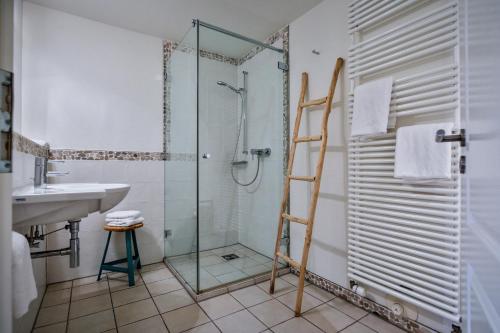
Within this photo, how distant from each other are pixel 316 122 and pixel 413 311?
4.72 ft

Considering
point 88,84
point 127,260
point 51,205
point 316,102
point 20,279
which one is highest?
point 88,84

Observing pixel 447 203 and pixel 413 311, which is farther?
pixel 413 311

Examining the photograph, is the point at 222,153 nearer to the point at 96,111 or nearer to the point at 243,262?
the point at 243,262

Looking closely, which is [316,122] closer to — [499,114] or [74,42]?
[499,114]

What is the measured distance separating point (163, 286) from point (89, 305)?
0.52 meters

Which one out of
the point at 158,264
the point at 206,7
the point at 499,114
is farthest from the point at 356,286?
the point at 206,7

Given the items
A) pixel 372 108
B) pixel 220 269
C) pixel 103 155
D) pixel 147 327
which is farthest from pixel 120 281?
pixel 372 108

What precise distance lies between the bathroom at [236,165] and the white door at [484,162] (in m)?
0.57

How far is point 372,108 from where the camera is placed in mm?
1535

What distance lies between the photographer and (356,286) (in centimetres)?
171

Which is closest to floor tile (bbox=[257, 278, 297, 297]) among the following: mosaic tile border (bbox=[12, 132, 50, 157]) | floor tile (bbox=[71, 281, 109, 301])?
floor tile (bbox=[71, 281, 109, 301])

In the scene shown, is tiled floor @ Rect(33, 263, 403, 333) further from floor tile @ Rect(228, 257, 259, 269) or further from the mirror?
the mirror

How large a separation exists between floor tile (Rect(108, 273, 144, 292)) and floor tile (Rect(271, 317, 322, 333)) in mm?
1274

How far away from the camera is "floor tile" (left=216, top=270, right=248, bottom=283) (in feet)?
6.70
